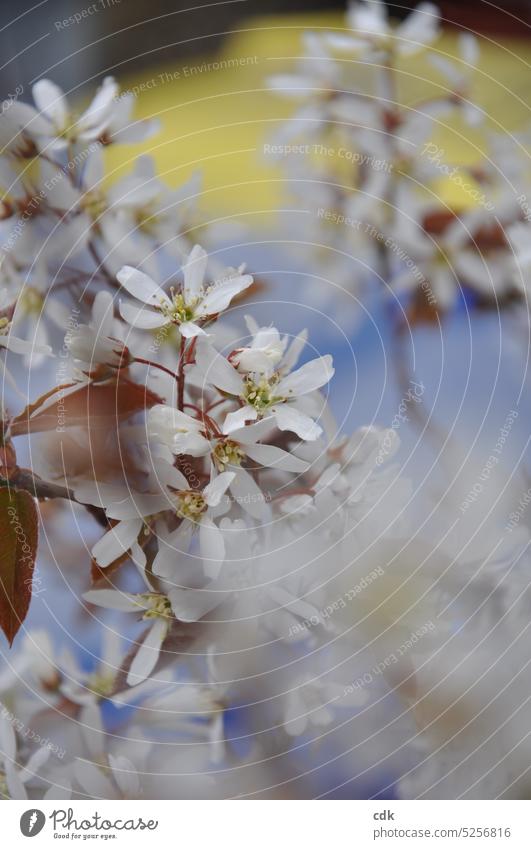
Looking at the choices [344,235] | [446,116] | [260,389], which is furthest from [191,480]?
[446,116]

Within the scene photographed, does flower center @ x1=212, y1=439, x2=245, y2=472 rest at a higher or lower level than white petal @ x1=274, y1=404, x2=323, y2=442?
lower

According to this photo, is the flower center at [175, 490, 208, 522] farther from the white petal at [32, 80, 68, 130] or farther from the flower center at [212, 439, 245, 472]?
the white petal at [32, 80, 68, 130]

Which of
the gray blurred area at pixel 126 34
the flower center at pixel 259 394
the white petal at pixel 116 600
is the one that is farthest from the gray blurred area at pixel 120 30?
the white petal at pixel 116 600

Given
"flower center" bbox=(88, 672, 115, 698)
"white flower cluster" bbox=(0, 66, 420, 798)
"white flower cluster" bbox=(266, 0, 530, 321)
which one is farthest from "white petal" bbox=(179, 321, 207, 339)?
"flower center" bbox=(88, 672, 115, 698)

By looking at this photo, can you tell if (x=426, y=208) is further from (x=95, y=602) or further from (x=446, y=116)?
(x=95, y=602)

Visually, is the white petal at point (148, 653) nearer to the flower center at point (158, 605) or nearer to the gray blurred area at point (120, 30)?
the flower center at point (158, 605)
